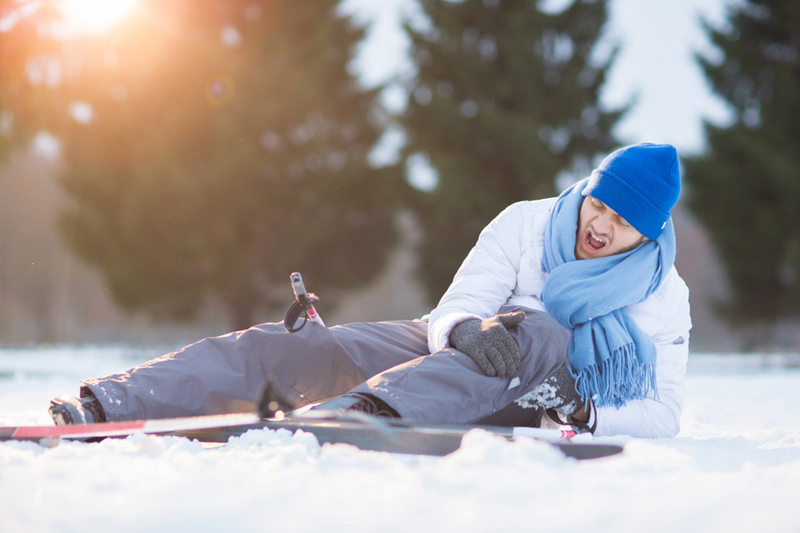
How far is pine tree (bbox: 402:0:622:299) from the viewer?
1108 centimetres

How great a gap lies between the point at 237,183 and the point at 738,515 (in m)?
10.6

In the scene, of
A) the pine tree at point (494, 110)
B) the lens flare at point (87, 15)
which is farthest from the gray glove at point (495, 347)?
the pine tree at point (494, 110)

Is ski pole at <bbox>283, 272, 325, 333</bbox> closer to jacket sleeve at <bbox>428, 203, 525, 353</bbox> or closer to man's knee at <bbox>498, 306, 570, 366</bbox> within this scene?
jacket sleeve at <bbox>428, 203, 525, 353</bbox>

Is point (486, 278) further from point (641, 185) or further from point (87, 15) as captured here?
point (87, 15)

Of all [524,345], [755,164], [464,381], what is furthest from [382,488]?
[755,164]

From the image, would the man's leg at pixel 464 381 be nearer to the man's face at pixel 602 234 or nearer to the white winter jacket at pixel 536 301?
the white winter jacket at pixel 536 301

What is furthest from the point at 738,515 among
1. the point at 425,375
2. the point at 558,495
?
the point at 425,375

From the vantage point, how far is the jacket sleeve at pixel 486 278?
5.69ft

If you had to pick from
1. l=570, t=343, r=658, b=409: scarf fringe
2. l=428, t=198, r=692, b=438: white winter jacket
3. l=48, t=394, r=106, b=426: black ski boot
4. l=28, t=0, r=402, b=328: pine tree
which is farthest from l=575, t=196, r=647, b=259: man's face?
l=28, t=0, r=402, b=328: pine tree

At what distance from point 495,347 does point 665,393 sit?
0.63m

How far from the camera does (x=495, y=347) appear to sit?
1.46 meters

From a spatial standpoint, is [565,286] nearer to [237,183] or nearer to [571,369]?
[571,369]

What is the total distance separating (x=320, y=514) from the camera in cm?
90

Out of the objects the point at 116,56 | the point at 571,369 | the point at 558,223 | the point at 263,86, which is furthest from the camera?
the point at 263,86
